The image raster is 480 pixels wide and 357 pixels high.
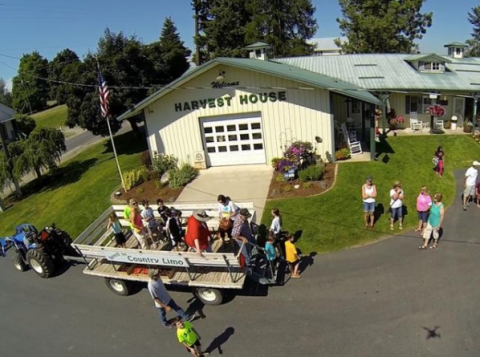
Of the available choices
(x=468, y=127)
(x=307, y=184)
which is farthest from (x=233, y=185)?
(x=468, y=127)

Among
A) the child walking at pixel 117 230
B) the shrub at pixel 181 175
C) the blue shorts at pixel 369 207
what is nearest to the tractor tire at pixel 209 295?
the child walking at pixel 117 230

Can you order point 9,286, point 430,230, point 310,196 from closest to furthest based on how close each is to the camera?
point 430,230, point 9,286, point 310,196

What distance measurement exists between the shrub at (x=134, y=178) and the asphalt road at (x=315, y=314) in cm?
730

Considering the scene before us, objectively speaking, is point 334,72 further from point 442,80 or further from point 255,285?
point 255,285

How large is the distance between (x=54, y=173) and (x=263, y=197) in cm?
1832

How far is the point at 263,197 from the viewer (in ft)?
51.6

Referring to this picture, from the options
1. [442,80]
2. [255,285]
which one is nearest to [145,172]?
[255,285]

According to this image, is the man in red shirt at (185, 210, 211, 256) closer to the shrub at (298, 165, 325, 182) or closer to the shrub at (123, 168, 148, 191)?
the shrub at (298, 165, 325, 182)

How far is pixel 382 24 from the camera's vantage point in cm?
4128

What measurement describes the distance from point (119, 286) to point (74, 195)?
1164cm

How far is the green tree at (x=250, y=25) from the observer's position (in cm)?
4581

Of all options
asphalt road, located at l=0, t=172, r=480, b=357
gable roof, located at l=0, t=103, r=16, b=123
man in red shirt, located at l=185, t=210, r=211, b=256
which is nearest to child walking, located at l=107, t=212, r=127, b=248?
asphalt road, located at l=0, t=172, r=480, b=357

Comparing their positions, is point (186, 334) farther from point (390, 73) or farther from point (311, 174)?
point (390, 73)

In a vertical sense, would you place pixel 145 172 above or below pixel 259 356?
above
